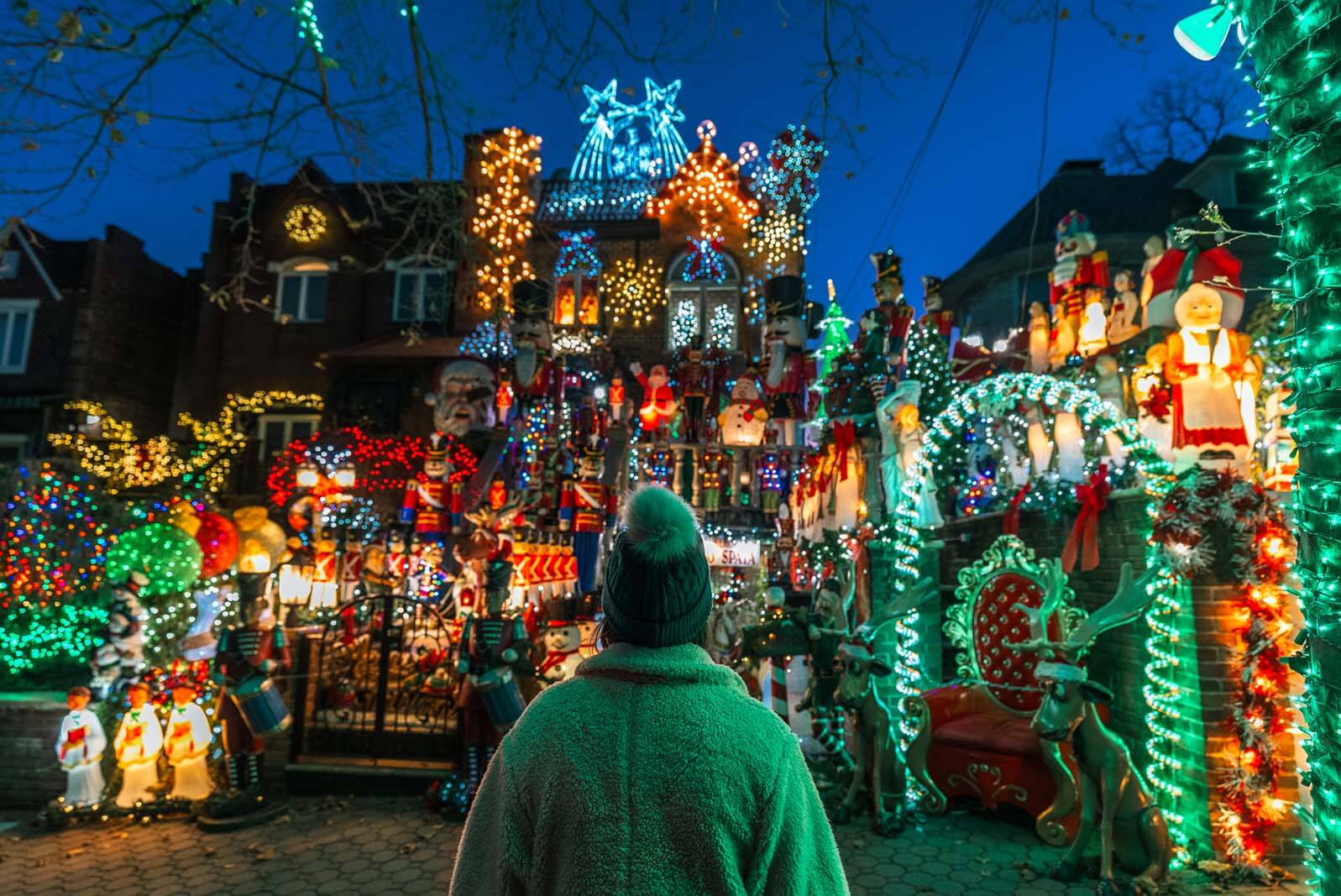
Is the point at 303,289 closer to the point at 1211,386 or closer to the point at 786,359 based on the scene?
the point at 786,359

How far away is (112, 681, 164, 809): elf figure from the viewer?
6.14 metres

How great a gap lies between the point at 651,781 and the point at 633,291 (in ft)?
46.9

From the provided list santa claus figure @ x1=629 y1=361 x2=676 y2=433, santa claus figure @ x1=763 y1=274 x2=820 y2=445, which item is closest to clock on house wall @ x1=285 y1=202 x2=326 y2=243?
santa claus figure @ x1=629 y1=361 x2=676 y2=433

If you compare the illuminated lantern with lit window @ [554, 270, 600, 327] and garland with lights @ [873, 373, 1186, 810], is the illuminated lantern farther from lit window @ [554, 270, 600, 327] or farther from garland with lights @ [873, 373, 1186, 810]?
garland with lights @ [873, 373, 1186, 810]

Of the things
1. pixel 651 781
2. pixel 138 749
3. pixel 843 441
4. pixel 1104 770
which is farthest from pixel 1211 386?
pixel 138 749

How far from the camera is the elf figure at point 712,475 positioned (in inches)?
409

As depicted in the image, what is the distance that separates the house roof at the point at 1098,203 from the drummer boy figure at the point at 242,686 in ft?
54.2

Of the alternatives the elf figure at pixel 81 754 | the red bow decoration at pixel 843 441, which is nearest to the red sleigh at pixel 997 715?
the red bow decoration at pixel 843 441

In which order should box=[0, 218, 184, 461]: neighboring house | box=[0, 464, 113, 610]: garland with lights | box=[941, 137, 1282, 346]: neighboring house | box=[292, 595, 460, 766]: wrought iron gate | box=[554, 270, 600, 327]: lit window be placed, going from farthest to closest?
box=[0, 218, 184, 461]: neighboring house → box=[941, 137, 1282, 346]: neighboring house → box=[554, 270, 600, 327]: lit window → box=[0, 464, 113, 610]: garland with lights → box=[292, 595, 460, 766]: wrought iron gate

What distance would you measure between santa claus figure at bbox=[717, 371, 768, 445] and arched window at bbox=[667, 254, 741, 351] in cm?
422

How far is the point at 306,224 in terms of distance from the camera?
1658 cm

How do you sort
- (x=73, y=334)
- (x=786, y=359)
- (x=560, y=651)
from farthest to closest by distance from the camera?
(x=73, y=334) < (x=786, y=359) < (x=560, y=651)

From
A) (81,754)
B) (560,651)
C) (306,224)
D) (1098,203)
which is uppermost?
(1098,203)

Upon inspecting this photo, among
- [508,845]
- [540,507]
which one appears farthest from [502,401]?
[508,845]
